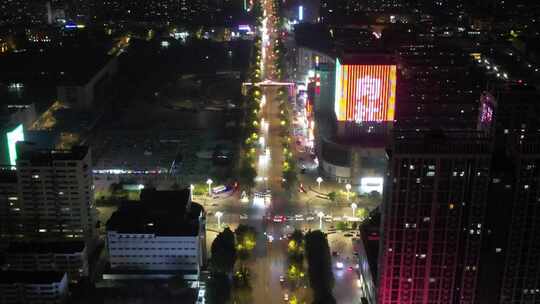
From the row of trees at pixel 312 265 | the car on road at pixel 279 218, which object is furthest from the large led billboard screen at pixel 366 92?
the row of trees at pixel 312 265

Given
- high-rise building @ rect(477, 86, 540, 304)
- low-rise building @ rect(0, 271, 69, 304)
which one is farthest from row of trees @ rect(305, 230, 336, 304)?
low-rise building @ rect(0, 271, 69, 304)

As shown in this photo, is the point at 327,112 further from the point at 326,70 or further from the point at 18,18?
the point at 18,18

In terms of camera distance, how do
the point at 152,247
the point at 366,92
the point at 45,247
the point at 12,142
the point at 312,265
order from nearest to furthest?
the point at 152,247 → the point at 45,247 → the point at 312,265 → the point at 12,142 → the point at 366,92

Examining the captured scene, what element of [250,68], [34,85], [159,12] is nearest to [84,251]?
[34,85]

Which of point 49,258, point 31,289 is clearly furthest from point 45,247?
point 31,289

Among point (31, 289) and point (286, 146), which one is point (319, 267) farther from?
point (286, 146)

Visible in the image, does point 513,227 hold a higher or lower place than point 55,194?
higher

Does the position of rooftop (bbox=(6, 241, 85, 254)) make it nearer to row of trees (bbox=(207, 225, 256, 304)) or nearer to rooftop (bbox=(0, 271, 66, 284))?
rooftop (bbox=(0, 271, 66, 284))

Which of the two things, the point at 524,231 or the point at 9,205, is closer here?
the point at 524,231
